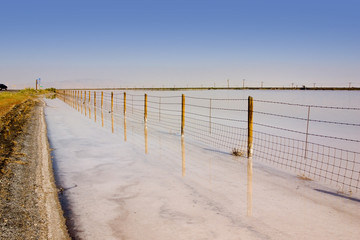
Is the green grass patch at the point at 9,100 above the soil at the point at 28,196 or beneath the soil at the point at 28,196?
above

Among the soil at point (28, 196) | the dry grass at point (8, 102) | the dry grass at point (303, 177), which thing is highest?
the dry grass at point (8, 102)

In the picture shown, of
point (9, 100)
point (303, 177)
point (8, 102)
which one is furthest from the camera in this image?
point (9, 100)

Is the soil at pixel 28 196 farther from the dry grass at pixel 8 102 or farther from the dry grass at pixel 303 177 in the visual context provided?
the dry grass at pixel 8 102

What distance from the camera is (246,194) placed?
16.8 ft

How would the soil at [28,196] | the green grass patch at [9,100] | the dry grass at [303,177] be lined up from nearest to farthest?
the soil at [28,196]
the dry grass at [303,177]
the green grass patch at [9,100]

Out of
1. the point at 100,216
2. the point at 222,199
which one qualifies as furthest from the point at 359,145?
the point at 100,216

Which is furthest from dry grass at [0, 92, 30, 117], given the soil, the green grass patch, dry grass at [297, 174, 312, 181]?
dry grass at [297, 174, 312, 181]

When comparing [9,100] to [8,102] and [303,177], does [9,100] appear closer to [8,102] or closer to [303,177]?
[8,102]

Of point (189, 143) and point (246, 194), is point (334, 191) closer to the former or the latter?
point (246, 194)

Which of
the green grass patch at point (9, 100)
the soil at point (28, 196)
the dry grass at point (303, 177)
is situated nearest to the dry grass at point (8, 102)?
the green grass patch at point (9, 100)

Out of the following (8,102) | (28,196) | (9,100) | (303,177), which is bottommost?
(303,177)

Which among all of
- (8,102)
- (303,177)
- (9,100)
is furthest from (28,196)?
(9,100)

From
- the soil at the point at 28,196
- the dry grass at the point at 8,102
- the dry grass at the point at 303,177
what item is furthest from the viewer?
the dry grass at the point at 8,102

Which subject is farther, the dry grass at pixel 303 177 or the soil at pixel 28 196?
the dry grass at pixel 303 177
